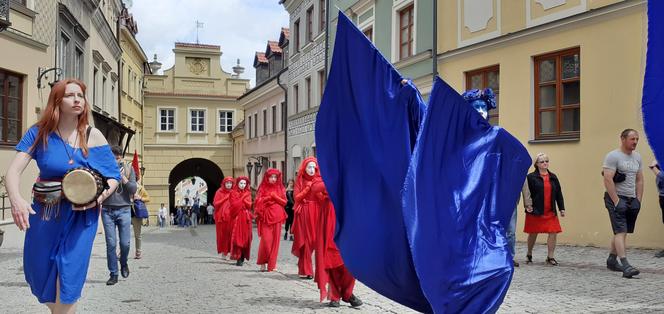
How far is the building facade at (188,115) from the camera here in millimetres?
50406

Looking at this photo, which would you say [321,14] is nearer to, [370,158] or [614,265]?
[614,265]

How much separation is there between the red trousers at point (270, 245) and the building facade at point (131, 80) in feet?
88.4

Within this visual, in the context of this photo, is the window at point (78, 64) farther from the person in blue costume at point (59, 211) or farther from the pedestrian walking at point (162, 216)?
the pedestrian walking at point (162, 216)

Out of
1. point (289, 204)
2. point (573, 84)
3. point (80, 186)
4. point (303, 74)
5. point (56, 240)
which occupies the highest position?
point (303, 74)

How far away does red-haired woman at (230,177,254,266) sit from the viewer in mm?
12789

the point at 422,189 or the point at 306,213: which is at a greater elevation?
the point at 422,189

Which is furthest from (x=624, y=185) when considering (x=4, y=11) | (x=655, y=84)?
(x=4, y=11)

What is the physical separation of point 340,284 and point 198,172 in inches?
1922

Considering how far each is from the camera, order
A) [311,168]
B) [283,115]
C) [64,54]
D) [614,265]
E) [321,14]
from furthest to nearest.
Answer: [283,115], [321,14], [64,54], [614,265], [311,168]

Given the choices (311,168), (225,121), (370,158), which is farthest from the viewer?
(225,121)

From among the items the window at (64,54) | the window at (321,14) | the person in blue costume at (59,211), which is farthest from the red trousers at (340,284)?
the window at (321,14)

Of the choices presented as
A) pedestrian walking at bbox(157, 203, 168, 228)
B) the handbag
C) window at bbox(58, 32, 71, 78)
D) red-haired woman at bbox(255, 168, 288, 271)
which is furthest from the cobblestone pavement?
pedestrian walking at bbox(157, 203, 168, 228)

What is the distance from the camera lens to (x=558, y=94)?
14.3 metres

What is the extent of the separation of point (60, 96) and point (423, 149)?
7.87 ft
